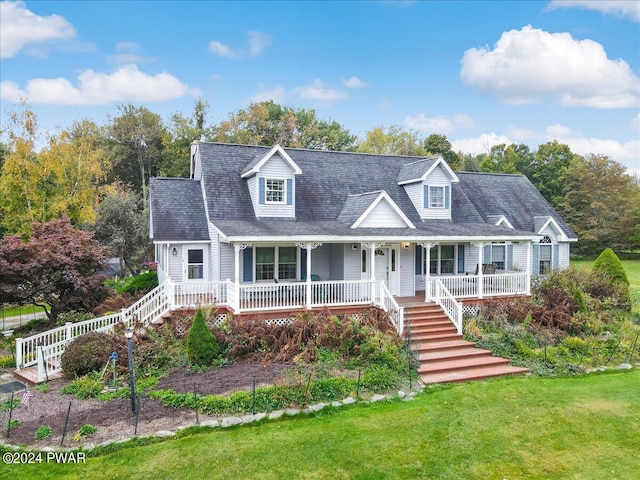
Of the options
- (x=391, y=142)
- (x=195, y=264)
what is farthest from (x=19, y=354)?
(x=391, y=142)

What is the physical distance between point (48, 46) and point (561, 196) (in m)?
57.4

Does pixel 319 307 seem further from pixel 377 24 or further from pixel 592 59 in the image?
pixel 592 59

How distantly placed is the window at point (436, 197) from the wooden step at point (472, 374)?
32.5 ft

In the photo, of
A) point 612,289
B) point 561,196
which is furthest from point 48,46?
point 561,196

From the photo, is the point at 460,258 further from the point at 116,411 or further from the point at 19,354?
the point at 19,354

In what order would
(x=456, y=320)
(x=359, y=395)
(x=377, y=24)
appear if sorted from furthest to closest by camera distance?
(x=377, y=24) → (x=456, y=320) → (x=359, y=395)

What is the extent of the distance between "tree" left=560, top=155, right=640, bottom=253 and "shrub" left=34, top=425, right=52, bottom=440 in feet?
181

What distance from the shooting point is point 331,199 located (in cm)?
2055

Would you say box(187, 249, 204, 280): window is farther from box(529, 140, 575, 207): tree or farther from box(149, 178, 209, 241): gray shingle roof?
box(529, 140, 575, 207): tree

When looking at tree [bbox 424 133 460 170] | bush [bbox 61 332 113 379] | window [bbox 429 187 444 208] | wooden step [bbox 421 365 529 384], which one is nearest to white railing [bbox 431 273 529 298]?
window [bbox 429 187 444 208]

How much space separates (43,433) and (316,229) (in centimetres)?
1074

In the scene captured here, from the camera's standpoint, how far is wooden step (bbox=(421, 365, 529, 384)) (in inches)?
485

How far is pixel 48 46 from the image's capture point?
81.0 ft

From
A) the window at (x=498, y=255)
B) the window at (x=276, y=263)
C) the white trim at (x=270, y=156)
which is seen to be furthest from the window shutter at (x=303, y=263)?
the window at (x=498, y=255)
